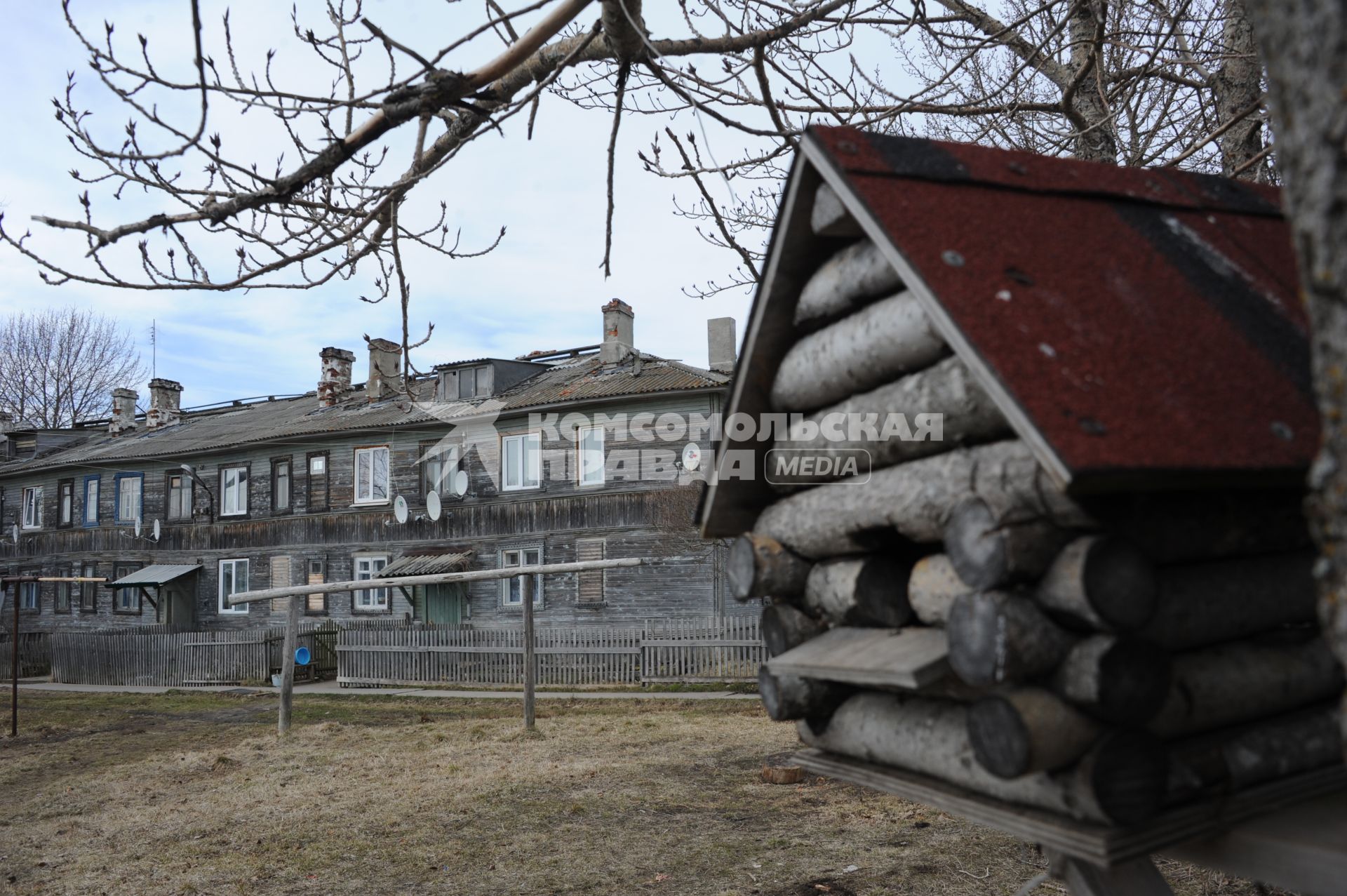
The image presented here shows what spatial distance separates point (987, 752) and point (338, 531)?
97.4 ft

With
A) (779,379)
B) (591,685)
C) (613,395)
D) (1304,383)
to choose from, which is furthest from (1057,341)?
(613,395)

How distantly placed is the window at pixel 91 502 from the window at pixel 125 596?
2596 millimetres

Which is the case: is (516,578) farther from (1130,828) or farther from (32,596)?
(1130,828)

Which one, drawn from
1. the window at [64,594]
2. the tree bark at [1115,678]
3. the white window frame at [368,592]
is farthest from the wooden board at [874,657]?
the window at [64,594]

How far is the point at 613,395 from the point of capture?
2464cm

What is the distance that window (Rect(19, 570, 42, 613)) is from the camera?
119 feet

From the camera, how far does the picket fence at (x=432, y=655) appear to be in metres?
20.6

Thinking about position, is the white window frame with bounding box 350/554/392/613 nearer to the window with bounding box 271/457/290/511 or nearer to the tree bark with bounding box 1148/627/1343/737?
the window with bounding box 271/457/290/511

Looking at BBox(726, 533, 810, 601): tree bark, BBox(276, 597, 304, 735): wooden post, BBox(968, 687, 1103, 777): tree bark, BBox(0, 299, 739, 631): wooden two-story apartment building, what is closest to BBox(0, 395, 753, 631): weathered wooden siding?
BBox(0, 299, 739, 631): wooden two-story apartment building

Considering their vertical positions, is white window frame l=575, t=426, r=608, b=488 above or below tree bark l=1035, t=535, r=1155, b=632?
above

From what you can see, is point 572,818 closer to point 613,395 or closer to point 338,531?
point 613,395

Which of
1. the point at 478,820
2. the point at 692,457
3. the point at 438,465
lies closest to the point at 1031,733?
the point at 478,820

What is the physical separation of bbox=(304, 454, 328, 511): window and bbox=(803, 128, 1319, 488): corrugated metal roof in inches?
1173

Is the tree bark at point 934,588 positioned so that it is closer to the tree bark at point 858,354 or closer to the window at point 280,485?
the tree bark at point 858,354
